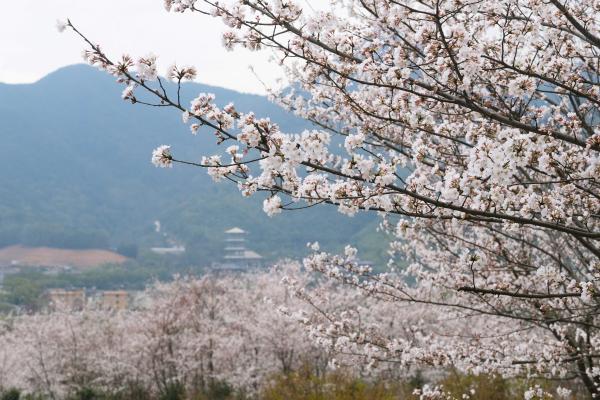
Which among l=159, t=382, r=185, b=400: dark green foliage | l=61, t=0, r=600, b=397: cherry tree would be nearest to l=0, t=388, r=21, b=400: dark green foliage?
l=159, t=382, r=185, b=400: dark green foliage

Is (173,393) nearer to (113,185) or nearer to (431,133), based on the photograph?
(431,133)

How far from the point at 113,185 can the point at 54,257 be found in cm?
4797

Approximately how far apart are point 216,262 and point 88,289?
26072 mm

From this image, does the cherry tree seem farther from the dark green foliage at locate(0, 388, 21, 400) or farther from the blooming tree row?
the dark green foliage at locate(0, 388, 21, 400)

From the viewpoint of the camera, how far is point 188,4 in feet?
10.9

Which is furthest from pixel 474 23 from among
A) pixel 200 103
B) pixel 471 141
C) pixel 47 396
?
pixel 47 396

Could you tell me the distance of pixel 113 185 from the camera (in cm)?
13712

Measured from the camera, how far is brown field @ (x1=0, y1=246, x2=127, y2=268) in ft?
290

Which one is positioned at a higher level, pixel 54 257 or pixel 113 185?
pixel 113 185

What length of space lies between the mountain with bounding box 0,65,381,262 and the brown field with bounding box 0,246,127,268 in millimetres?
1969

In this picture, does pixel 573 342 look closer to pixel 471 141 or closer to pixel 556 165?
pixel 471 141

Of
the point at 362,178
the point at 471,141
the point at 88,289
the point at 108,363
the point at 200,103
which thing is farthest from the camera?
the point at 88,289

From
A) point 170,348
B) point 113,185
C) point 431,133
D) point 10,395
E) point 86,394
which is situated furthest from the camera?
point 113,185

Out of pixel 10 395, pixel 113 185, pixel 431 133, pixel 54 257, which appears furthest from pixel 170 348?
pixel 113 185
